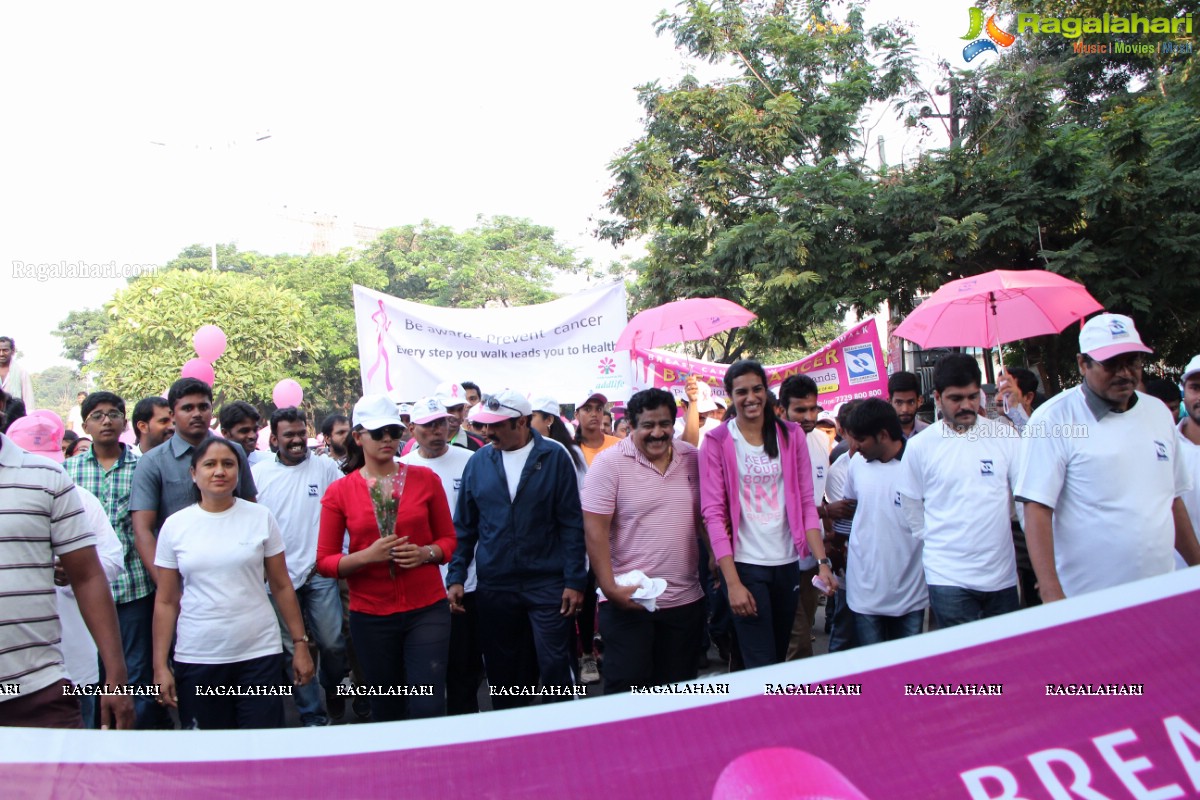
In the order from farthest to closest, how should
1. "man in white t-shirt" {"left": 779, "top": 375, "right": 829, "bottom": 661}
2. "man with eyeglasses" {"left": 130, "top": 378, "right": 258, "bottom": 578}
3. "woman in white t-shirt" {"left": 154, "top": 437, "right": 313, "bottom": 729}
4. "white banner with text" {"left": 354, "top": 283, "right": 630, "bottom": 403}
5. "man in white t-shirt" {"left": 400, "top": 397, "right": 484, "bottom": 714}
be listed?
"white banner with text" {"left": 354, "top": 283, "right": 630, "bottom": 403}, "man in white t-shirt" {"left": 779, "top": 375, "right": 829, "bottom": 661}, "man in white t-shirt" {"left": 400, "top": 397, "right": 484, "bottom": 714}, "man with eyeglasses" {"left": 130, "top": 378, "right": 258, "bottom": 578}, "woman in white t-shirt" {"left": 154, "top": 437, "right": 313, "bottom": 729}

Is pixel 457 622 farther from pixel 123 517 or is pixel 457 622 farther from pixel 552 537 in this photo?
pixel 123 517

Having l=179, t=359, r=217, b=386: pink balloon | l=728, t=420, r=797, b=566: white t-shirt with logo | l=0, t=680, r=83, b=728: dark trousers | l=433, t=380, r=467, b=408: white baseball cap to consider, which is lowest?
l=0, t=680, r=83, b=728: dark trousers

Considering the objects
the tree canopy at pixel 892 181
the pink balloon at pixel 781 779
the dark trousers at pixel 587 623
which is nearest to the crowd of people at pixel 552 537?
the dark trousers at pixel 587 623

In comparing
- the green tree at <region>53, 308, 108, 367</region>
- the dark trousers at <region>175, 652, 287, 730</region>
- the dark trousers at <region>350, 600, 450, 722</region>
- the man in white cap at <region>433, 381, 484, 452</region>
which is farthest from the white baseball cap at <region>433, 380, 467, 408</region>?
→ the green tree at <region>53, 308, 108, 367</region>

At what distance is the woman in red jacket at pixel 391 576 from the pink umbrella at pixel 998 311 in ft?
12.9

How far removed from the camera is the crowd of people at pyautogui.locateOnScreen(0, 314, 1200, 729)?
3.33m

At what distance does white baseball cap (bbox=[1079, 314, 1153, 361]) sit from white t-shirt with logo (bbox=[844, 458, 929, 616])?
112cm

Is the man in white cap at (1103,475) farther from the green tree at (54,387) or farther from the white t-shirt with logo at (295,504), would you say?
the green tree at (54,387)

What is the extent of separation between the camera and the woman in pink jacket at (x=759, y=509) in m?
4.07

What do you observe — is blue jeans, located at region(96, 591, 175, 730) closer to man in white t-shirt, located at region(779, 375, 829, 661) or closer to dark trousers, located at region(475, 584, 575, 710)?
dark trousers, located at region(475, 584, 575, 710)

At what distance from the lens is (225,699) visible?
362 centimetres

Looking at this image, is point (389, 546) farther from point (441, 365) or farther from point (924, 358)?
point (924, 358)

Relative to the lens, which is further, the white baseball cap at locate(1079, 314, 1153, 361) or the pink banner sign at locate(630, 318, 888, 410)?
the pink banner sign at locate(630, 318, 888, 410)

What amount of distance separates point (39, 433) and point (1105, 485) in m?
5.52
